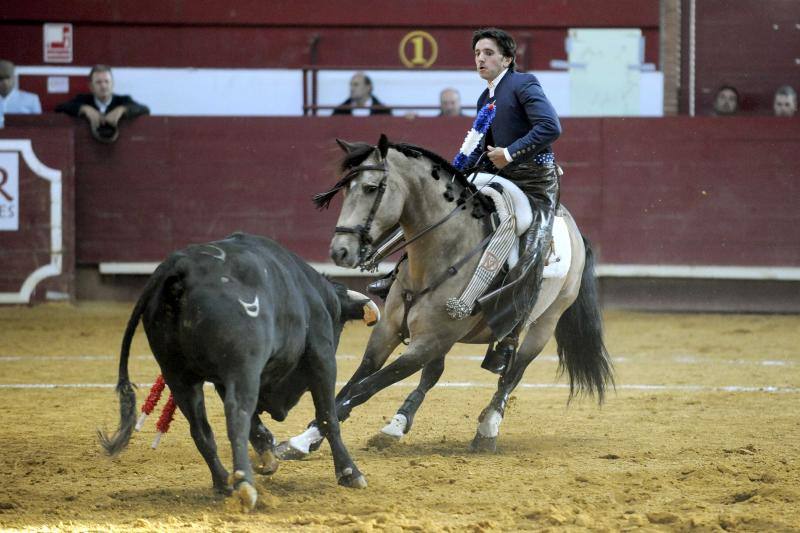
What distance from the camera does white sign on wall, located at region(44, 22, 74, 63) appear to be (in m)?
13.6

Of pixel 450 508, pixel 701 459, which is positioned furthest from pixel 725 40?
Result: pixel 450 508

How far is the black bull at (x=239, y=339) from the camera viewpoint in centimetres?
427

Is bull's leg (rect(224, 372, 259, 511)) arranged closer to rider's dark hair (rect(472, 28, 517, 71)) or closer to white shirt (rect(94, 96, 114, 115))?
rider's dark hair (rect(472, 28, 517, 71))

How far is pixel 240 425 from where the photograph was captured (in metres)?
4.25

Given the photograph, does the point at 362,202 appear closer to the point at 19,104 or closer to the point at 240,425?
the point at 240,425

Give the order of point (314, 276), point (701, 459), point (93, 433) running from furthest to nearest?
point (93, 433) < point (701, 459) < point (314, 276)

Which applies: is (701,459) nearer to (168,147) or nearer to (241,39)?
(168,147)

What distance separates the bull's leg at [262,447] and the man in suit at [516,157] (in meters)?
1.25

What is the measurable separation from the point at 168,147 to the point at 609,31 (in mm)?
4772

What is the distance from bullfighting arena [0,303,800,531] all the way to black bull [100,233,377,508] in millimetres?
236

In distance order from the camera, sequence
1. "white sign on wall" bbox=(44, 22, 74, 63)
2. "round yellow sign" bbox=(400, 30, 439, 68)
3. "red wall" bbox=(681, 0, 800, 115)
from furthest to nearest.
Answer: "red wall" bbox=(681, 0, 800, 115)
"round yellow sign" bbox=(400, 30, 439, 68)
"white sign on wall" bbox=(44, 22, 74, 63)

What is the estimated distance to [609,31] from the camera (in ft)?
44.1

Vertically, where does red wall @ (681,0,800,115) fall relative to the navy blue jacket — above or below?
above

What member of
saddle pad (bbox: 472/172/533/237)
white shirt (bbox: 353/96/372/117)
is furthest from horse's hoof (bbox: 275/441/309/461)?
white shirt (bbox: 353/96/372/117)
